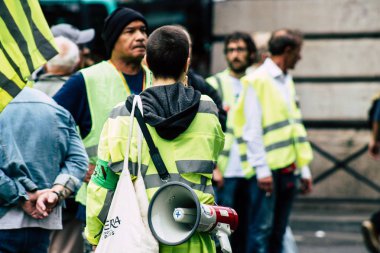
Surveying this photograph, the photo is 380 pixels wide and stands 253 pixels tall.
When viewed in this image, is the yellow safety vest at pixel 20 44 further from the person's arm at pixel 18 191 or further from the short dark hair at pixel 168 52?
the person's arm at pixel 18 191

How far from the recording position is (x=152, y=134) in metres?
4.60

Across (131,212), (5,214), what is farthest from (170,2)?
(131,212)

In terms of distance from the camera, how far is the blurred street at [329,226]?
1064 cm

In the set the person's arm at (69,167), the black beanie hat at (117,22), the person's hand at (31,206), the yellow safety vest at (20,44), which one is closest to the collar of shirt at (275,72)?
the black beanie hat at (117,22)

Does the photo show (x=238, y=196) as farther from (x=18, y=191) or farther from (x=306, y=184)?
(x=18, y=191)

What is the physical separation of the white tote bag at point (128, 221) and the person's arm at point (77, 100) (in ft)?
6.19

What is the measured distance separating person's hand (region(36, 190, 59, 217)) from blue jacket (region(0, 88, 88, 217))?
0.24ft

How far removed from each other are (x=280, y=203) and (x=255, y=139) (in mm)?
527

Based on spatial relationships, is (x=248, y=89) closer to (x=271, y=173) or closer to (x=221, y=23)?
(x=271, y=173)

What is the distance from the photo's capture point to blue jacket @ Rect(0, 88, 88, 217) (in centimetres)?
557

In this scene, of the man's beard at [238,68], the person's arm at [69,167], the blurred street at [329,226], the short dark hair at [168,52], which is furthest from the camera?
the blurred street at [329,226]

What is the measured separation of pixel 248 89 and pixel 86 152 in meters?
2.05

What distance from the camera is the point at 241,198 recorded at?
8.66 metres

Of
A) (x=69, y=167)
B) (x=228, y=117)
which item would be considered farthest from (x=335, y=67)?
(x=69, y=167)
